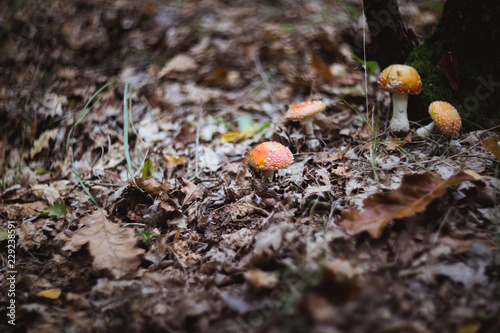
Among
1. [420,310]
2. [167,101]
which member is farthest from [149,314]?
[167,101]

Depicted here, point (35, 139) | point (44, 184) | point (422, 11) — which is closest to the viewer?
point (44, 184)

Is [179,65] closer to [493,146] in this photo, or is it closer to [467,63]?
[467,63]

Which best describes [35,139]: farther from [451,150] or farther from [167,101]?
[451,150]

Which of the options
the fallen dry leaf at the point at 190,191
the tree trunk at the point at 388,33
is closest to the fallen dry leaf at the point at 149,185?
the fallen dry leaf at the point at 190,191

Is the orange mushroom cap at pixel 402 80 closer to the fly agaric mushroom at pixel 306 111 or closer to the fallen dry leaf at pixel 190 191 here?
the fly agaric mushroom at pixel 306 111

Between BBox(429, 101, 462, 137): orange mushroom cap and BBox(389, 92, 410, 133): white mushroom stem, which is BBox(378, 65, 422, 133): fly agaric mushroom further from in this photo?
BBox(429, 101, 462, 137): orange mushroom cap
